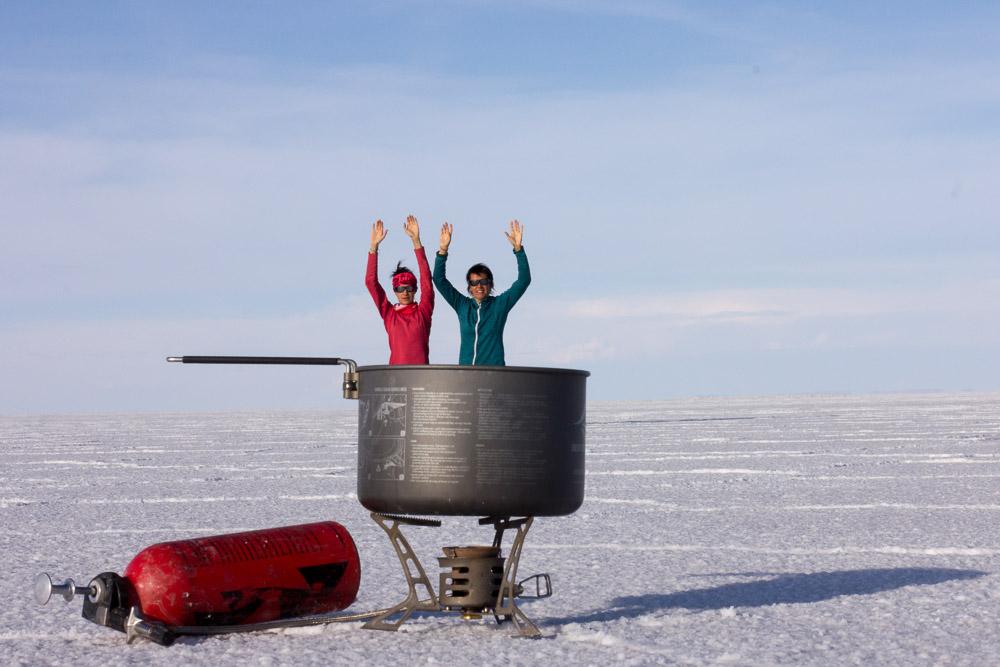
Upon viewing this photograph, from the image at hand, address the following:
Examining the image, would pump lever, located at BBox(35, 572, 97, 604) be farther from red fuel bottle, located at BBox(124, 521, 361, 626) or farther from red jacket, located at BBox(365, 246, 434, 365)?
red jacket, located at BBox(365, 246, 434, 365)

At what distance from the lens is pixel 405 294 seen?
5.33 metres

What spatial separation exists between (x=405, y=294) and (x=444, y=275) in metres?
0.21

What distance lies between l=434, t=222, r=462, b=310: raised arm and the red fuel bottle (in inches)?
42.3

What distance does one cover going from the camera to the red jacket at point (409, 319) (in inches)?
207

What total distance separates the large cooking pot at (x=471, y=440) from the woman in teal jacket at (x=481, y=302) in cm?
44

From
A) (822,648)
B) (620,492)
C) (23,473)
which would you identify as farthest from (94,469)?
(822,648)

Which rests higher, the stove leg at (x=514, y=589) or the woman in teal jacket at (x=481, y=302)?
the woman in teal jacket at (x=481, y=302)

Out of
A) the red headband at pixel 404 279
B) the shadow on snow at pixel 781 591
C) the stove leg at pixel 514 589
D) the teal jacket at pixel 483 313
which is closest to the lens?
the stove leg at pixel 514 589

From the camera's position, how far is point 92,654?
15.3ft

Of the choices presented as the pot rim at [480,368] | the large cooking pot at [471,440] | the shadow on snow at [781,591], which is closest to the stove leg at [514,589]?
the large cooking pot at [471,440]

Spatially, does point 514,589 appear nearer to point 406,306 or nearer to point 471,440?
point 471,440

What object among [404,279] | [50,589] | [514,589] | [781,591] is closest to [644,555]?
[781,591]

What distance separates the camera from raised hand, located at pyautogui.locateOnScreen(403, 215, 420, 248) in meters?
5.25

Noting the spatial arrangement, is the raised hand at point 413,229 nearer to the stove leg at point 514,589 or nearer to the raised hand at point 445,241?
the raised hand at point 445,241
